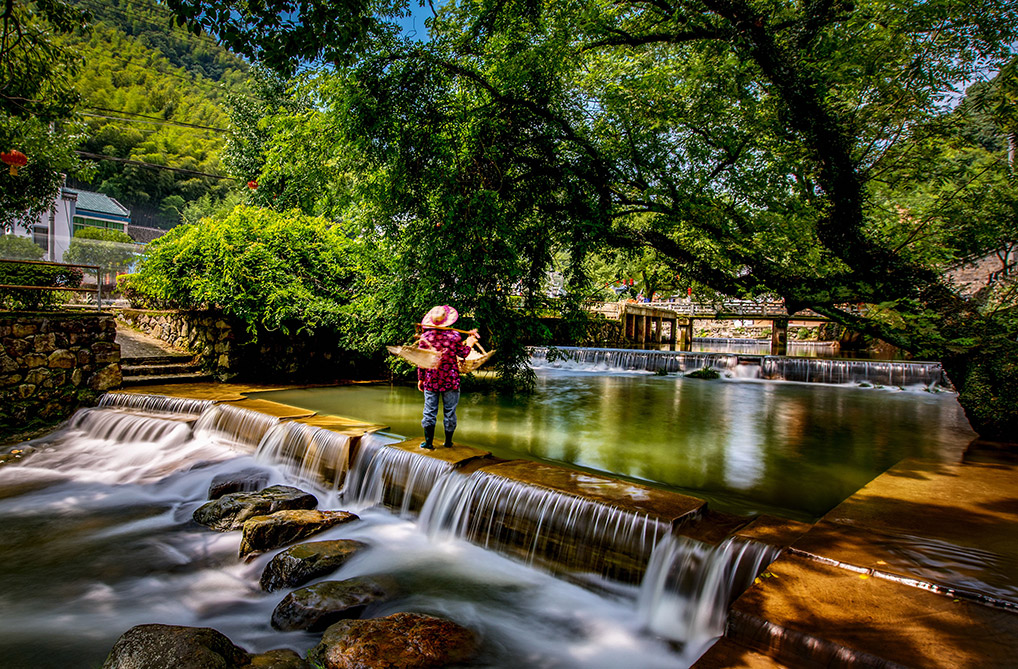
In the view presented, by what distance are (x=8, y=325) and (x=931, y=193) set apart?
16678mm

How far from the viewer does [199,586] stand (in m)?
5.35

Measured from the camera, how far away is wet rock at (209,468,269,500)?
7516 millimetres

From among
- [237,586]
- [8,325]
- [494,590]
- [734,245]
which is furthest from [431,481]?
[8,325]

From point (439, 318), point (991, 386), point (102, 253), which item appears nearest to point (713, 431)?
point (991, 386)

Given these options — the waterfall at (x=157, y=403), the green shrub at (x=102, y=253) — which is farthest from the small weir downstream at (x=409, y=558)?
the green shrub at (x=102, y=253)

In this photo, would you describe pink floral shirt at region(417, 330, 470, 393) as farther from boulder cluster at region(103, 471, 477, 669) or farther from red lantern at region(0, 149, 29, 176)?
red lantern at region(0, 149, 29, 176)

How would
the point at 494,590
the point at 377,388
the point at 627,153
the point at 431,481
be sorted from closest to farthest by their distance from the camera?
the point at 494,590
the point at 431,481
the point at 627,153
the point at 377,388

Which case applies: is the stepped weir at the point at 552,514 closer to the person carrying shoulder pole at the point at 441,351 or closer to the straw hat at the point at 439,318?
the person carrying shoulder pole at the point at 441,351

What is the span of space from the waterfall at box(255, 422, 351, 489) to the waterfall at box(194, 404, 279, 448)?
0.27 meters

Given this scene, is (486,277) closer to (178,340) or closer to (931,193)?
(931,193)

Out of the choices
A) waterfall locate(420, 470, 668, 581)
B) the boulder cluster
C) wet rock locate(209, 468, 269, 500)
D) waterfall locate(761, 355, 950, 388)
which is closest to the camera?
the boulder cluster

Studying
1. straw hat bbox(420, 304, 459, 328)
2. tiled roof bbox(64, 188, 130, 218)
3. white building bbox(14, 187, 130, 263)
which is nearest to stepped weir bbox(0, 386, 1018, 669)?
straw hat bbox(420, 304, 459, 328)

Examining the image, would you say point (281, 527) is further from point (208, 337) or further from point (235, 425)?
point (208, 337)

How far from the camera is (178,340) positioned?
14516mm
